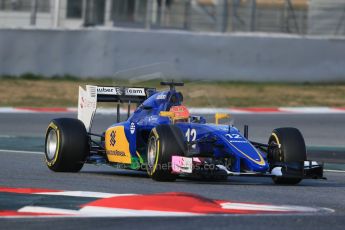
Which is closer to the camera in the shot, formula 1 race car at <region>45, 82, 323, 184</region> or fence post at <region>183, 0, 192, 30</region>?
formula 1 race car at <region>45, 82, 323, 184</region>

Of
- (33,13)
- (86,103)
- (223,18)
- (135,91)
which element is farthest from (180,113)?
(33,13)

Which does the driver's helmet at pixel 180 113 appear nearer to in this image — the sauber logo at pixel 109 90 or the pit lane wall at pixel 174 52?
the sauber logo at pixel 109 90

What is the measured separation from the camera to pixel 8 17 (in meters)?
24.3

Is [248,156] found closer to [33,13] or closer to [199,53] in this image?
[199,53]

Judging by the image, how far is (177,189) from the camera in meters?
9.77

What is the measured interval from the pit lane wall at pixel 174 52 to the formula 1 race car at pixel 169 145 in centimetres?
1107

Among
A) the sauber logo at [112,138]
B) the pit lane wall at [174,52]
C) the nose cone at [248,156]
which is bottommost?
the nose cone at [248,156]

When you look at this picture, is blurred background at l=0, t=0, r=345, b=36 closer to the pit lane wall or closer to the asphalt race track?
the pit lane wall

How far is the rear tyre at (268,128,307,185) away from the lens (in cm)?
1055

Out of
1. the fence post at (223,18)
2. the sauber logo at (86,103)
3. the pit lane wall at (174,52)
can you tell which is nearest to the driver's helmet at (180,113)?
the sauber logo at (86,103)

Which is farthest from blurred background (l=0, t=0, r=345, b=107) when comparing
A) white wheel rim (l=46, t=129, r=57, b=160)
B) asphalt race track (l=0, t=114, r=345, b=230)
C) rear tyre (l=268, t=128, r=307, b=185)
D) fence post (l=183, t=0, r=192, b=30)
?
rear tyre (l=268, t=128, r=307, b=185)

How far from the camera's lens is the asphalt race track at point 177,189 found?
7.46m

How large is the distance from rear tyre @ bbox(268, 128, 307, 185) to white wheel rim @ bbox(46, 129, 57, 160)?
253cm

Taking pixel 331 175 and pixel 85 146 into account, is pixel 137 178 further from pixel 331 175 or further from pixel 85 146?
pixel 331 175
